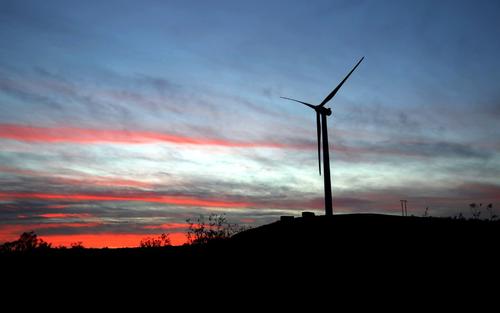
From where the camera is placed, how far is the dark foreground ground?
20156 millimetres

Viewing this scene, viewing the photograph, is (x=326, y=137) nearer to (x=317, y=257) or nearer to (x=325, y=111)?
(x=325, y=111)

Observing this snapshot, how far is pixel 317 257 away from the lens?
2253cm

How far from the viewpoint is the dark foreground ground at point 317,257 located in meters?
20.2

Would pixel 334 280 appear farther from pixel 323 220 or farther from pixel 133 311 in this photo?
pixel 323 220

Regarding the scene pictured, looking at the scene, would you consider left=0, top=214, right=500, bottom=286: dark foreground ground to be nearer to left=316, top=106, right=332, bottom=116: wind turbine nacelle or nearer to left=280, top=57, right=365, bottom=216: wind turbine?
left=280, top=57, right=365, bottom=216: wind turbine

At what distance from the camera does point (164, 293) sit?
20016mm

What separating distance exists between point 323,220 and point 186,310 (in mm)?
14486

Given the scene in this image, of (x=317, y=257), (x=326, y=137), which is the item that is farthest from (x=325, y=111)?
(x=317, y=257)

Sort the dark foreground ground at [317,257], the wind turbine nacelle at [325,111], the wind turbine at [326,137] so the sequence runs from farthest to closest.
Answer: the wind turbine nacelle at [325,111] → the wind turbine at [326,137] → the dark foreground ground at [317,257]

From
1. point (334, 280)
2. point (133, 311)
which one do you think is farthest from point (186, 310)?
point (334, 280)

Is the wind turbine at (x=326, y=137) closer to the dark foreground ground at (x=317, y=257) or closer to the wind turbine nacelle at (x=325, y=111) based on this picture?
the wind turbine nacelle at (x=325, y=111)

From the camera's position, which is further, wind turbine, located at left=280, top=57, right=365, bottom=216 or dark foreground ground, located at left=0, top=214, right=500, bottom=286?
wind turbine, located at left=280, top=57, right=365, bottom=216

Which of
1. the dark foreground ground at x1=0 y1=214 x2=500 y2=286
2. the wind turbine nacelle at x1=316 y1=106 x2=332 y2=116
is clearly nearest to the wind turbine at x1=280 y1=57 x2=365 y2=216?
the wind turbine nacelle at x1=316 y1=106 x2=332 y2=116

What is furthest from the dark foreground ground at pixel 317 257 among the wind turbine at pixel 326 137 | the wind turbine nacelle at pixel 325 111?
the wind turbine nacelle at pixel 325 111
